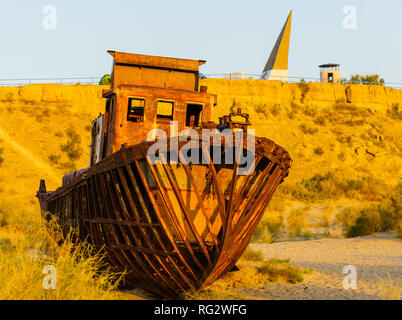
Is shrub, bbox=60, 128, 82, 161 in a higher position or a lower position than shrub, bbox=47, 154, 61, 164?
higher

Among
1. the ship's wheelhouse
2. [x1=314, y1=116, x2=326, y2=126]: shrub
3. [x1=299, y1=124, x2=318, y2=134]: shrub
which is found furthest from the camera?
[x1=314, y1=116, x2=326, y2=126]: shrub

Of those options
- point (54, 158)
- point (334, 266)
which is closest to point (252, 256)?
point (334, 266)

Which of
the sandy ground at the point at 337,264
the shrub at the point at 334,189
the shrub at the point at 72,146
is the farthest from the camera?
the shrub at the point at 72,146

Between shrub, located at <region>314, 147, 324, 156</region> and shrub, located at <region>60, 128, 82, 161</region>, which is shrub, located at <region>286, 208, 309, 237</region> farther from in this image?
shrub, located at <region>60, 128, 82, 161</region>

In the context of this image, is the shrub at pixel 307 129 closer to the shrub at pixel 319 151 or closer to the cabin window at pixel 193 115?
the shrub at pixel 319 151

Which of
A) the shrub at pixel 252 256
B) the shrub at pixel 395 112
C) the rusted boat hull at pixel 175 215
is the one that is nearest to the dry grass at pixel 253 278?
the rusted boat hull at pixel 175 215

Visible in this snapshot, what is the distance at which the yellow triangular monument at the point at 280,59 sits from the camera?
5300cm

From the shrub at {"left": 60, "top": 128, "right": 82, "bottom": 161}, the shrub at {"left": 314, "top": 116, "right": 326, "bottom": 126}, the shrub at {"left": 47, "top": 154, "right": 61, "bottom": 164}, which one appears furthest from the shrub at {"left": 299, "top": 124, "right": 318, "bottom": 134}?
A: the shrub at {"left": 47, "top": 154, "right": 61, "bottom": 164}

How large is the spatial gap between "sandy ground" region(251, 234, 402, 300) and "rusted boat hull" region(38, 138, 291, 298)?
1828mm

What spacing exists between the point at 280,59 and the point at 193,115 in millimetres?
45435

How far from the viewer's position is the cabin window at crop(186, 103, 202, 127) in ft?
36.9

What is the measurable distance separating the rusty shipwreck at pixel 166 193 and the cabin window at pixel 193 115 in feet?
0.07

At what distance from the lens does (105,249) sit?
32.7 ft
